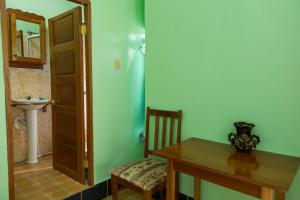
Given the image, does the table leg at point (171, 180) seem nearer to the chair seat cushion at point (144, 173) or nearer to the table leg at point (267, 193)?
the chair seat cushion at point (144, 173)

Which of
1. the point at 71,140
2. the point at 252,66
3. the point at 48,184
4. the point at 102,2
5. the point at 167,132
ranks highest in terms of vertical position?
the point at 102,2

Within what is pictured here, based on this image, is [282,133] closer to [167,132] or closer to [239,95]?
[239,95]

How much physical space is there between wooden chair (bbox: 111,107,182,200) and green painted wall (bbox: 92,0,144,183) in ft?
1.27

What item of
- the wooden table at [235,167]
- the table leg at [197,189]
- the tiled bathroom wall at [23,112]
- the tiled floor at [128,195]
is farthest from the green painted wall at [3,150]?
the tiled bathroom wall at [23,112]

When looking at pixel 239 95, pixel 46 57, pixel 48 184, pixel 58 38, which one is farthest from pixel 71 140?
pixel 239 95

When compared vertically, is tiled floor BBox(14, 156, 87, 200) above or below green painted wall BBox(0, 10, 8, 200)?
below

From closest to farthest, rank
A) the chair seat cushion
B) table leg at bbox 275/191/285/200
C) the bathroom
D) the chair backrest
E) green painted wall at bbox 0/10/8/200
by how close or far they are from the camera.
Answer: table leg at bbox 275/191/285/200
green painted wall at bbox 0/10/8/200
the chair seat cushion
the chair backrest
the bathroom

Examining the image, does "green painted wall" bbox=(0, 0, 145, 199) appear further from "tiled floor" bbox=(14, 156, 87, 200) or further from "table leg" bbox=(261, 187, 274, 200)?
"table leg" bbox=(261, 187, 274, 200)

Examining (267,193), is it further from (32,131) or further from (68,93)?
(32,131)

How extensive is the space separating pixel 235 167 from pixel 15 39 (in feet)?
10.3

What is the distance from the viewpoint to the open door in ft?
7.12

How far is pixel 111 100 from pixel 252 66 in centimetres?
143

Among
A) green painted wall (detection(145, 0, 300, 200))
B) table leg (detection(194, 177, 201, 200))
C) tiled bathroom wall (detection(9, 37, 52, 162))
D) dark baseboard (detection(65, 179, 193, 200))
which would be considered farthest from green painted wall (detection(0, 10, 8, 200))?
tiled bathroom wall (detection(9, 37, 52, 162))

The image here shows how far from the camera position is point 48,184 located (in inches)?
91.2
